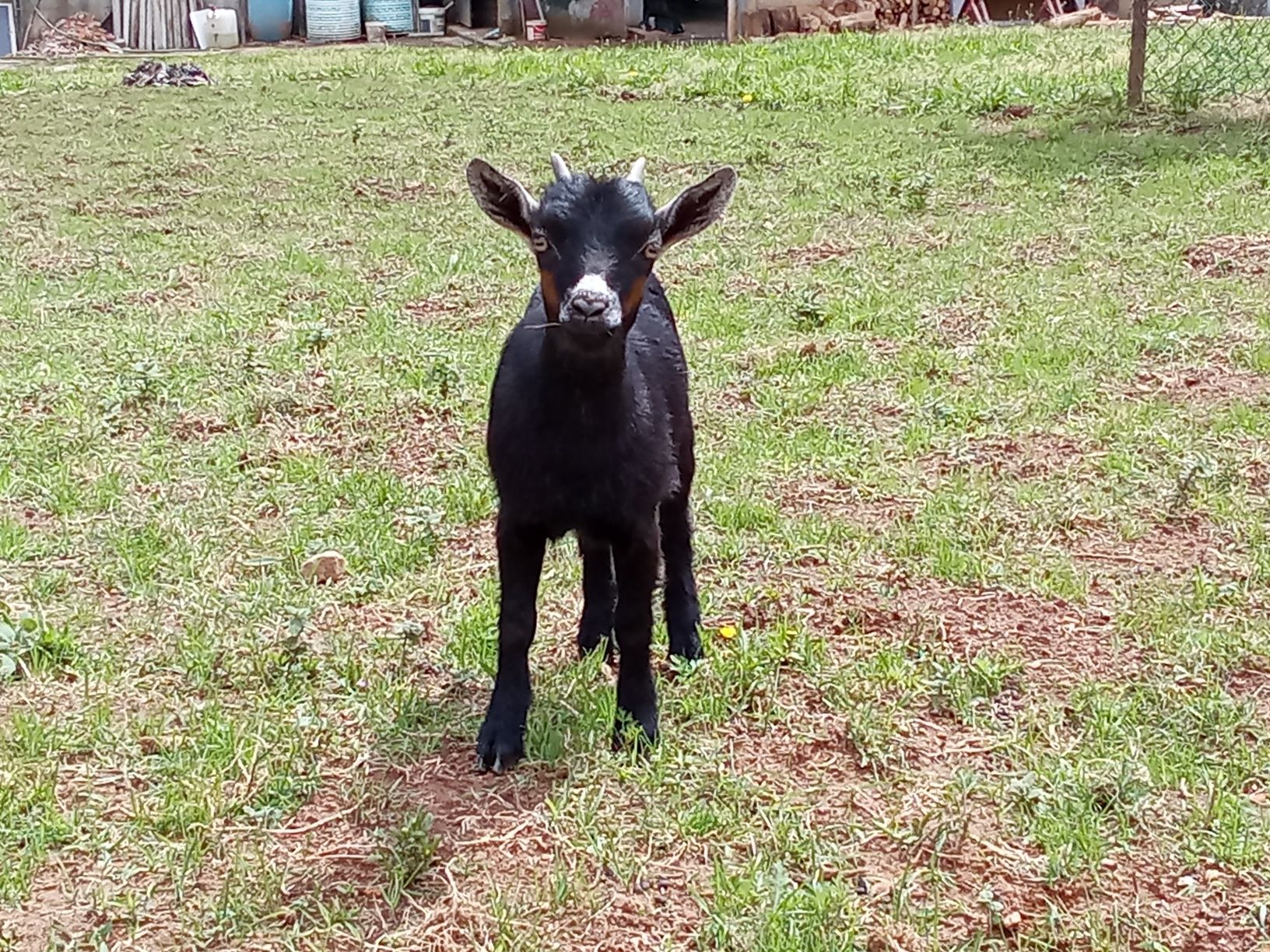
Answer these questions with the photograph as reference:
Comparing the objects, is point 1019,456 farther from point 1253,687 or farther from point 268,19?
point 268,19

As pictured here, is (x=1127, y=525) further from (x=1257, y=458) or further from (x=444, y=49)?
(x=444, y=49)

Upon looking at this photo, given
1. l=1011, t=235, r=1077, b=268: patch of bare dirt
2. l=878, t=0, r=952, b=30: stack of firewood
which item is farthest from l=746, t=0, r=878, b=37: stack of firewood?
l=1011, t=235, r=1077, b=268: patch of bare dirt

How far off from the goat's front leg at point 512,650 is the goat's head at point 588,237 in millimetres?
623

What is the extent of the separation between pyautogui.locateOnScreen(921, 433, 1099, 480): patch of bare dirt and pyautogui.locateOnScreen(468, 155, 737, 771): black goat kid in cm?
228

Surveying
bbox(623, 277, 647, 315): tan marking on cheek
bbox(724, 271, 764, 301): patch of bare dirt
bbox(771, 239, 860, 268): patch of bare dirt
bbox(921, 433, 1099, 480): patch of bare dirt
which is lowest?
bbox(921, 433, 1099, 480): patch of bare dirt

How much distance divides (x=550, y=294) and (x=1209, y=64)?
11.8 m

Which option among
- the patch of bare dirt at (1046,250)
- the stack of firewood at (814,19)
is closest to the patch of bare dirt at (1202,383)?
the patch of bare dirt at (1046,250)

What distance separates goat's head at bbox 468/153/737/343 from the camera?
3.41 metres

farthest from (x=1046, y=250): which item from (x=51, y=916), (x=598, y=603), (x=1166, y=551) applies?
(x=51, y=916)

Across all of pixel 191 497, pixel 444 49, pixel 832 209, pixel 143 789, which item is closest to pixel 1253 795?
pixel 143 789

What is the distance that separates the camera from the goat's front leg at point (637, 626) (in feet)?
12.5

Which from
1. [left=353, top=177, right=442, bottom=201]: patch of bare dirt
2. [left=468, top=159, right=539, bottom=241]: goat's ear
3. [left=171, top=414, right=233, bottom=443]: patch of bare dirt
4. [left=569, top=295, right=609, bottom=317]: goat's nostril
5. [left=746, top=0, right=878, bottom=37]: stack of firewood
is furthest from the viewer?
[left=746, top=0, right=878, bottom=37]: stack of firewood

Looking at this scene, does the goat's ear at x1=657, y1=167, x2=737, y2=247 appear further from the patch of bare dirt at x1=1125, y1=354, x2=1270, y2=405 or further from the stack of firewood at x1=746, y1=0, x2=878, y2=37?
the stack of firewood at x1=746, y1=0, x2=878, y2=37

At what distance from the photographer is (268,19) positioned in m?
24.1
